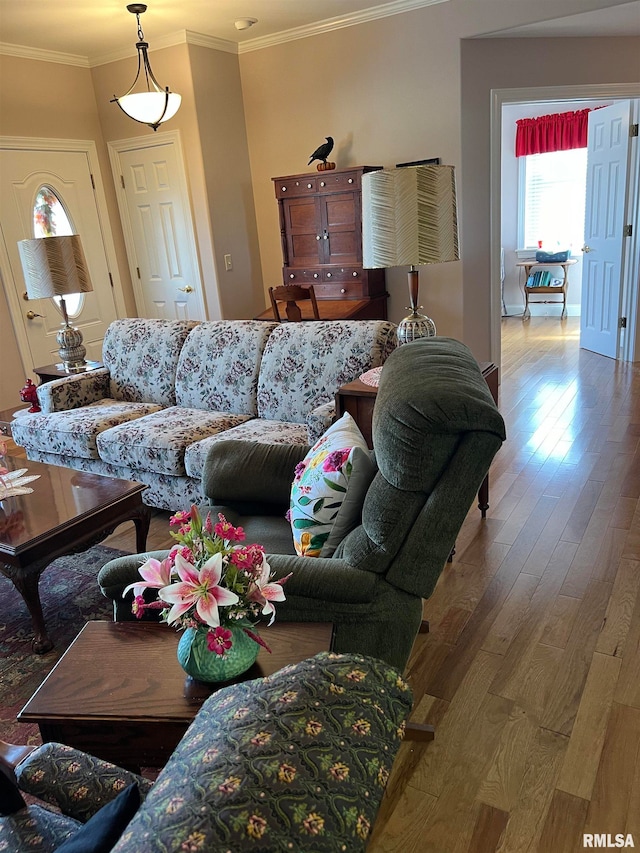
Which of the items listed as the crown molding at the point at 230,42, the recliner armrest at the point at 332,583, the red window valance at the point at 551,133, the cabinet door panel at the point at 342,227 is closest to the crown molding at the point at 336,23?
the crown molding at the point at 230,42

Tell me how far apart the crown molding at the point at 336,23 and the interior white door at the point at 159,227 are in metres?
1.06

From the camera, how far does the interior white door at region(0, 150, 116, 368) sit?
15.5 ft

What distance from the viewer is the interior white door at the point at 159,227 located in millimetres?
5102

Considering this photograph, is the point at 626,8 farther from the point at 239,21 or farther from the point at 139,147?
the point at 139,147

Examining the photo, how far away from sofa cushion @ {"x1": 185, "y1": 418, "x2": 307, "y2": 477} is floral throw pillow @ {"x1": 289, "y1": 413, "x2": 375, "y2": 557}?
1065mm

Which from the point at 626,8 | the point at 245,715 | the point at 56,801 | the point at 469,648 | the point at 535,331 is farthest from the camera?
the point at 535,331

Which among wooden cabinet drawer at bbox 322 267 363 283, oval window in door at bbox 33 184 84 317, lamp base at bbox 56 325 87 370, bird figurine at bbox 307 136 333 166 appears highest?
bird figurine at bbox 307 136 333 166

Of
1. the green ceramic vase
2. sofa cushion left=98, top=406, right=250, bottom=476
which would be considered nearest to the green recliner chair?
the green ceramic vase

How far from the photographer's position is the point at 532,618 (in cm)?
220

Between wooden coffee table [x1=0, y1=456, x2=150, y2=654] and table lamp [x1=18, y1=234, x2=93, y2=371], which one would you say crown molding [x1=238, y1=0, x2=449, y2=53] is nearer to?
table lamp [x1=18, y1=234, x2=93, y2=371]

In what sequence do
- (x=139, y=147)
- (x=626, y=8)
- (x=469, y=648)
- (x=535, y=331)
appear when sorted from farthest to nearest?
1. (x=535, y=331)
2. (x=139, y=147)
3. (x=626, y=8)
4. (x=469, y=648)

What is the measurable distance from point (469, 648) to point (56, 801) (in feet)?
4.58

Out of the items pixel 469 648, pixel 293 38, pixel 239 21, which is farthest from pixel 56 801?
pixel 293 38

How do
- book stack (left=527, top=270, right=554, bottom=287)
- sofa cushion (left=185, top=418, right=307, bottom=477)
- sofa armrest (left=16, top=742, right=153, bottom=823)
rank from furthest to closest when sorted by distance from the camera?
1. book stack (left=527, top=270, right=554, bottom=287)
2. sofa cushion (left=185, top=418, right=307, bottom=477)
3. sofa armrest (left=16, top=742, right=153, bottom=823)
